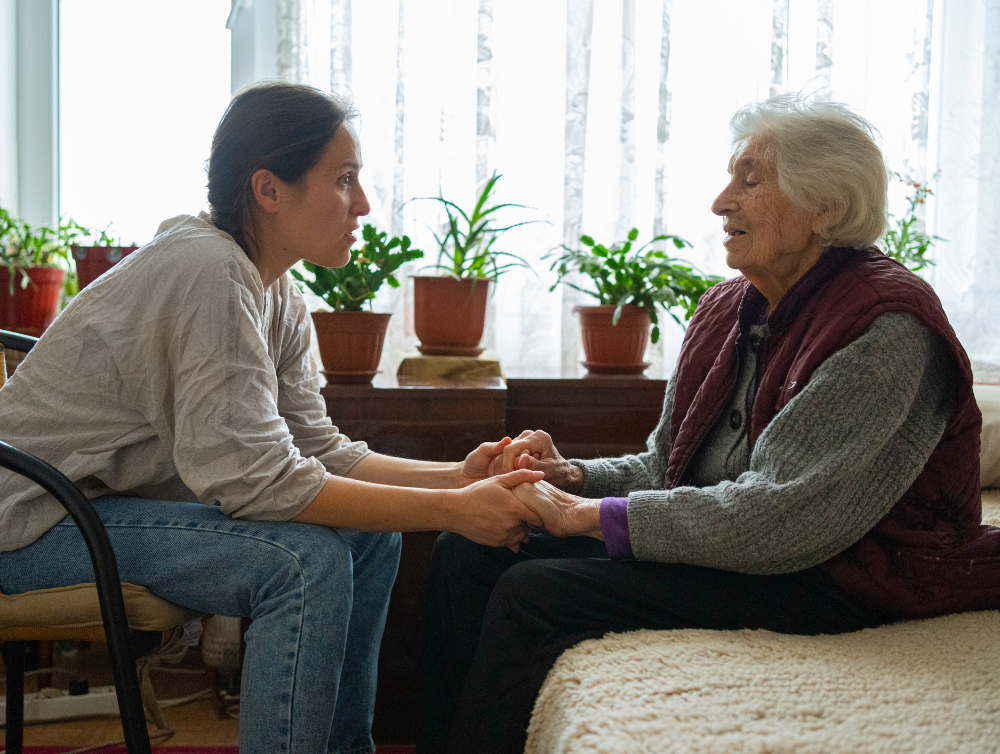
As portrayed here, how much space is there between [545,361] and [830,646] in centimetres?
158

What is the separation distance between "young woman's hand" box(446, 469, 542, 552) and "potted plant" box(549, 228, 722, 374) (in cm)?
96

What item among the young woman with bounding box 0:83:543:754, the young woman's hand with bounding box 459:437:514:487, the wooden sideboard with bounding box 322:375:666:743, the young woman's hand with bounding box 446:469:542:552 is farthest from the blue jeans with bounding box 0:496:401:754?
the wooden sideboard with bounding box 322:375:666:743

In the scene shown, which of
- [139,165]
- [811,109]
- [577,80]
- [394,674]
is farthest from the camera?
[139,165]

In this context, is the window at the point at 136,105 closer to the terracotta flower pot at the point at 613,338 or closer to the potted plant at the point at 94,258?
the potted plant at the point at 94,258

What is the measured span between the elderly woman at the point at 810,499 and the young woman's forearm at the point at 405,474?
1.09 feet

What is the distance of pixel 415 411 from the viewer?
6.59 feet

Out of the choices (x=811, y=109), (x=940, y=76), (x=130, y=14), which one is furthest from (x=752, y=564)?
(x=130, y=14)

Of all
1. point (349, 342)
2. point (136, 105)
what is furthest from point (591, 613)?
point (136, 105)

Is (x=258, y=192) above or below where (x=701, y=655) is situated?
above

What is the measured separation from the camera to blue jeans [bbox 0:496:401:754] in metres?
1.20

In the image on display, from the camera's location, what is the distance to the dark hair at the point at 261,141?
4.62 feet

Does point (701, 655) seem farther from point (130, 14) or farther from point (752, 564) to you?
point (130, 14)

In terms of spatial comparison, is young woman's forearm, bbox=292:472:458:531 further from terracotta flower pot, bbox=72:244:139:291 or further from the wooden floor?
terracotta flower pot, bbox=72:244:139:291

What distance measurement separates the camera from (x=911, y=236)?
7.97 ft
